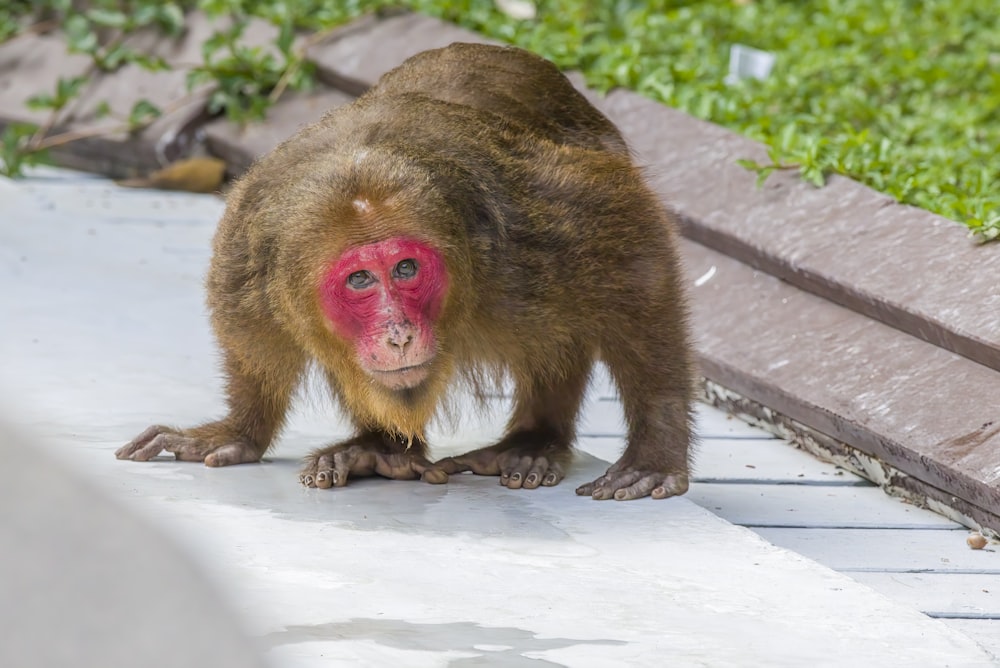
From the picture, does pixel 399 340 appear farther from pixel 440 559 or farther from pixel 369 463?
pixel 369 463

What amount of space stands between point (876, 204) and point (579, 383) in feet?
5.13

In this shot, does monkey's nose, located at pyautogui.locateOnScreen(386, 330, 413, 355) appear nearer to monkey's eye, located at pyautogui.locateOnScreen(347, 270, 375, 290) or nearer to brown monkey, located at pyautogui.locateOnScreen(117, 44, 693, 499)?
brown monkey, located at pyautogui.locateOnScreen(117, 44, 693, 499)

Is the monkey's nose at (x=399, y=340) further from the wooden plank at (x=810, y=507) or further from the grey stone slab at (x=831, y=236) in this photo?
the grey stone slab at (x=831, y=236)

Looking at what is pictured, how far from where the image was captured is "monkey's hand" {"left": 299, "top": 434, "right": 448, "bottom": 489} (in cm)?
403

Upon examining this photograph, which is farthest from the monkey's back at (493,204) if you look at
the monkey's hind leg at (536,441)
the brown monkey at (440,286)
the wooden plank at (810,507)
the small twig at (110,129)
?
the small twig at (110,129)

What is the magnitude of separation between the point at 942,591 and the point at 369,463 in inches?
60.3

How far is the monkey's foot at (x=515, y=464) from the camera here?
413 cm

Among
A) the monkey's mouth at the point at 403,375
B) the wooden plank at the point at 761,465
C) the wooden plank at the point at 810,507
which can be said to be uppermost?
the monkey's mouth at the point at 403,375

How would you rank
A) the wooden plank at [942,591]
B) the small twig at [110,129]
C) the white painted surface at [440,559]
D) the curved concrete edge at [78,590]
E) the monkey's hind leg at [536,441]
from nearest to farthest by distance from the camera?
the curved concrete edge at [78,590], the white painted surface at [440,559], the wooden plank at [942,591], the monkey's hind leg at [536,441], the small twig at [110,129]

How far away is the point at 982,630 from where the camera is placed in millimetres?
3225

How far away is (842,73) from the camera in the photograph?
25.7 ft

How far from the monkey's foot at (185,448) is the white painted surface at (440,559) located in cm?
6

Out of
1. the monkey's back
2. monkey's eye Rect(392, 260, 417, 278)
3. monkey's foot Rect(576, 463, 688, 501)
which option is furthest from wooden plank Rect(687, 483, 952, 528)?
monkey's eye Rect(392, 260, 417, 278)

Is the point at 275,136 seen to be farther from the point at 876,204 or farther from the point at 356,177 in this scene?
the point at 356,177
